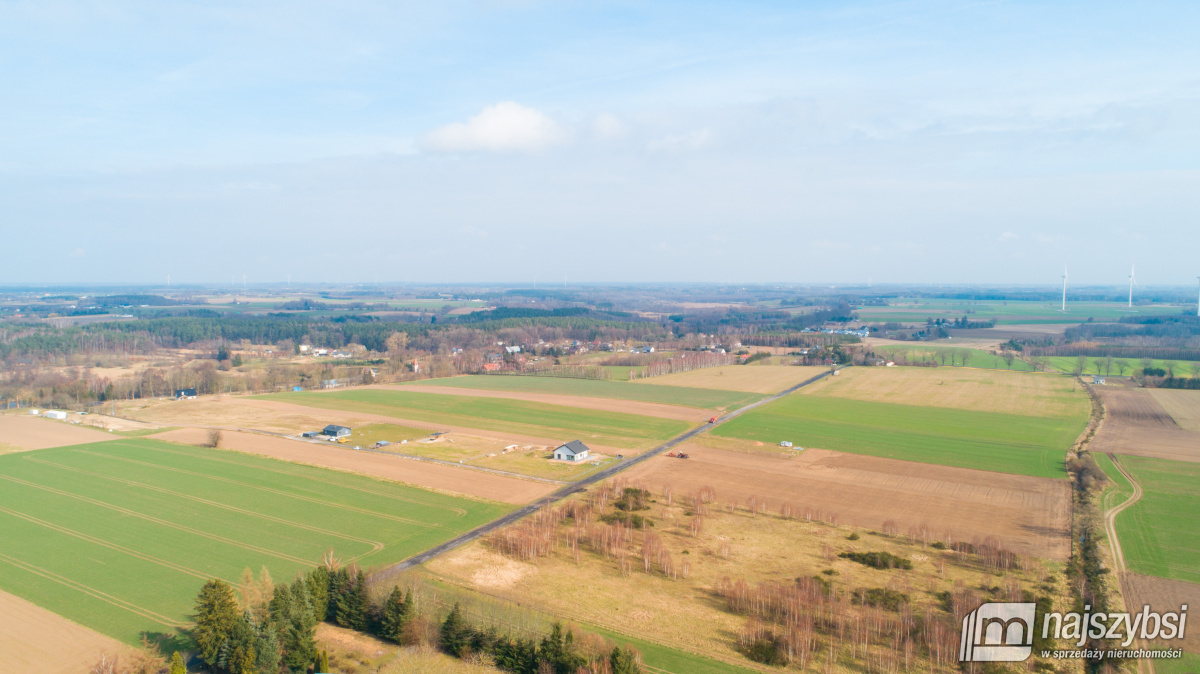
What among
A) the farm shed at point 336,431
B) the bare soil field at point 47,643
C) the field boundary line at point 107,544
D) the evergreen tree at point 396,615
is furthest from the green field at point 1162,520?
the farm shed at point 336,431

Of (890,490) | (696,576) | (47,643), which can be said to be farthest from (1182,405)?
(47,643)

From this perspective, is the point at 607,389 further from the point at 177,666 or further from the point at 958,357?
the point at 958,357

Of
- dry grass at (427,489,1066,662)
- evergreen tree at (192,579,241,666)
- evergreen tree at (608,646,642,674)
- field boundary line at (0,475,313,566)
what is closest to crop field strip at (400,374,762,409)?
dry grass at (427,489,1066,662)

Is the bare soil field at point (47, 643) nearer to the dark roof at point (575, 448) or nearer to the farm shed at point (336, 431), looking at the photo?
the dark roof at point (575, 448)

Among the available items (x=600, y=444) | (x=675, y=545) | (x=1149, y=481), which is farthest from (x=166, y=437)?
(x=1149, y=481)

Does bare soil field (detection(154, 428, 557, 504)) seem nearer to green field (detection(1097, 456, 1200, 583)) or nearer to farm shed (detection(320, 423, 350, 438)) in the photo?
farm shed (detection(320, 423, 350, 438))
